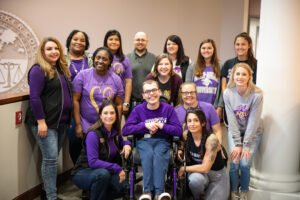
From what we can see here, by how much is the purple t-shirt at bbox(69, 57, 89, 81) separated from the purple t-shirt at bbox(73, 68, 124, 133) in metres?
0.23

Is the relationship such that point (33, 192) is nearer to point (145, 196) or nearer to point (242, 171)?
point (145, 196)

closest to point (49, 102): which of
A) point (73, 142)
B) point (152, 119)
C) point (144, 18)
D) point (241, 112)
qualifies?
point (73, 142)

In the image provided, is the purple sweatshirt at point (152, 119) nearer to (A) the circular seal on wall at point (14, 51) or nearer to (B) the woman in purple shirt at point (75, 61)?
(B) the woman in purple shirt at point (75, 61)

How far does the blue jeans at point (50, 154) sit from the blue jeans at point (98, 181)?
Answer: 24 cm

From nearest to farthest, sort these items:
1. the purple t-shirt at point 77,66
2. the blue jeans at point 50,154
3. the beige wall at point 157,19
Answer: the blue jeans at point 50,154
the purple t-shirt at point 77,66
the beige wall at point 157,19

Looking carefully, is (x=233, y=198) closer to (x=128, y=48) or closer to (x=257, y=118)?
(x=257, y=118)

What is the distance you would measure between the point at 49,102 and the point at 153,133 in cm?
86

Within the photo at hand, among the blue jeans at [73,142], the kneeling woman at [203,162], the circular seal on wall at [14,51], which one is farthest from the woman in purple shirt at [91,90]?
the circular seal on wall at [14,51]

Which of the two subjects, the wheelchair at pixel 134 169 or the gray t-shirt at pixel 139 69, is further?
the gray t-shirt at pixel 139 69

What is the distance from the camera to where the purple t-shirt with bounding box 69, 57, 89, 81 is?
11.3 feet

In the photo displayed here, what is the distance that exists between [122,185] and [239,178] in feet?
3.18

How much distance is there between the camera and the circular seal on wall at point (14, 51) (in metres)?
5.88

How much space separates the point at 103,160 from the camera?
2.98 m

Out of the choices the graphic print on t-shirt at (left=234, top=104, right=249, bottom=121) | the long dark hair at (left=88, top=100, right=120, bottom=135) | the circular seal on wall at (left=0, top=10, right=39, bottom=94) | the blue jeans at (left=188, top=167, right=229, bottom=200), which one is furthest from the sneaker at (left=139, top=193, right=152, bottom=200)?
the circular seal on wall at (left=0, top=10, right=39, bottom=94)
